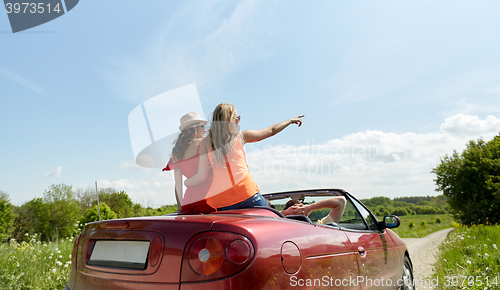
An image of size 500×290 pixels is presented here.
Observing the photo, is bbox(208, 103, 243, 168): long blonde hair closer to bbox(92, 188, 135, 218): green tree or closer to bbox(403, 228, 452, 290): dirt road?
bbox(403, 228, 452, 290): dirt road

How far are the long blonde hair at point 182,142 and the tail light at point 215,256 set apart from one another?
5.10ft

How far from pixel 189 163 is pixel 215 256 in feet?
5.01

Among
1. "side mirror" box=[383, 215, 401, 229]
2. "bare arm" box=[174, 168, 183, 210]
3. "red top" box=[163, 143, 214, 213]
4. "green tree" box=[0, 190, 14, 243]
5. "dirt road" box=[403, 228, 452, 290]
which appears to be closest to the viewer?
"red top" box=[163, 143, 214, 213]

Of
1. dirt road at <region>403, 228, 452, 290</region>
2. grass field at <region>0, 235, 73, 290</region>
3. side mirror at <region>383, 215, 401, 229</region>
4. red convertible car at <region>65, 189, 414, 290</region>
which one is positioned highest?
red convertible car at <region>65, 189, 414, 290</region>

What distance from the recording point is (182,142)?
133 inches

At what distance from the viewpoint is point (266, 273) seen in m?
1.85

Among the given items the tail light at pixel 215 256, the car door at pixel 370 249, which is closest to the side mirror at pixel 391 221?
the car door at pixel 370 249

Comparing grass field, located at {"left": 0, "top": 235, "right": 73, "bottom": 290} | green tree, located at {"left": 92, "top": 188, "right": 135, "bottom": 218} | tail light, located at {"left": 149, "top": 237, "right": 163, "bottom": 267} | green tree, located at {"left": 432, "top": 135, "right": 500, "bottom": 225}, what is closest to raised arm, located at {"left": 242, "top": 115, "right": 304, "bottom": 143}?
tail light, located at {"left": 149, "top": 237, "right": 163, "bottom": 267}

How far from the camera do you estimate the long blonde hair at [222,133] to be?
10.2 feet

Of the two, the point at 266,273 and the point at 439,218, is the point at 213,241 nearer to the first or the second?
the point at 266,273

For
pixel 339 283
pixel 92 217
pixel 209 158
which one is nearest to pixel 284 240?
pixel 339 283

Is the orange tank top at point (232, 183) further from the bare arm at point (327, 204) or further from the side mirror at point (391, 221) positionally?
the side mirror at point (391, 221)

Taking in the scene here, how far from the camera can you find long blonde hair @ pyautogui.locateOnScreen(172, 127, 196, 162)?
332cm

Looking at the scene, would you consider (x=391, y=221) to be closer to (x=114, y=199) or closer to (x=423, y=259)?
(x=423, y=259)
